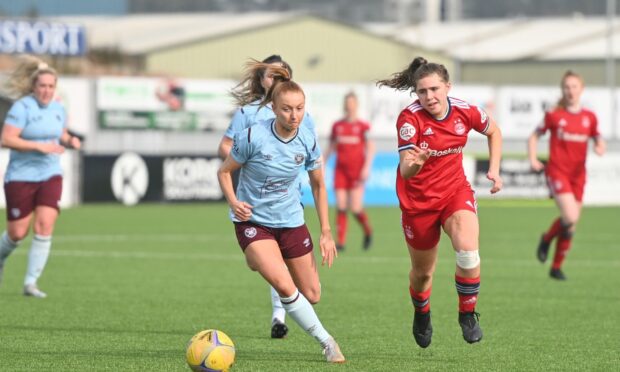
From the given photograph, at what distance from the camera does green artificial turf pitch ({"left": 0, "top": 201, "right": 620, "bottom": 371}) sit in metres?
8.88

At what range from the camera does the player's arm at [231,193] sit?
27.9 ft

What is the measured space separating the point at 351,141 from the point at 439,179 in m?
11.1

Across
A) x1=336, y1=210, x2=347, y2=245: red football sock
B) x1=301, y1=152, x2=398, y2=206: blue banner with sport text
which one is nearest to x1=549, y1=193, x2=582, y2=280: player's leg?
x1=336, y1=210, x2=347, y2=245: red football sock

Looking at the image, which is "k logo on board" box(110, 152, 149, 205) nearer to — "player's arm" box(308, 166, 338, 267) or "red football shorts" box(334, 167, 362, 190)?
"red football shorts" box(334, 167, 362, 190)

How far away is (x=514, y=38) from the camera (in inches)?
2399

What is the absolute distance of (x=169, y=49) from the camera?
49125mm

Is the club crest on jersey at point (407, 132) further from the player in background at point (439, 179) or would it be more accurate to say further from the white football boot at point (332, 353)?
the white football boot at point (332, 353)

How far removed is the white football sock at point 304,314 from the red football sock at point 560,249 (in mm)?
6876

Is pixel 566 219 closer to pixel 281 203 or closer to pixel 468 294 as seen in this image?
pixel 468 294

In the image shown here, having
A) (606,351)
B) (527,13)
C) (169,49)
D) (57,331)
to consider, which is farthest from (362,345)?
(527,13)

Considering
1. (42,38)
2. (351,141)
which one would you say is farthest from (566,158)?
(42,38)

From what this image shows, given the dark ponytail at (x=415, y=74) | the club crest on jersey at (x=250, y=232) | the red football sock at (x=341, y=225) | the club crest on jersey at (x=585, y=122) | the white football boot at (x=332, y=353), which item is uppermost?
the dark ponytail at (x=415, y=74)

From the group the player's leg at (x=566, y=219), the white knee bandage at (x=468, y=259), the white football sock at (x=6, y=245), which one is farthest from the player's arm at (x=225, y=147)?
the player's leg at (x=566, y=219)

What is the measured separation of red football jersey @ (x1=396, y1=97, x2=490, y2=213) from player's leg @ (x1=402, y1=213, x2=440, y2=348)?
93 mm
